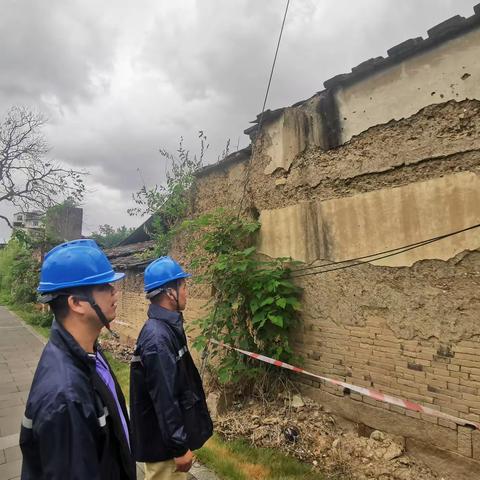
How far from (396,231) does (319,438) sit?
8.21ft

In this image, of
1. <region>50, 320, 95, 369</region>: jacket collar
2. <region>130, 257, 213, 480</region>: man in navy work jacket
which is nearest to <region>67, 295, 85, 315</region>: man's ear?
<region>50, 320, 95, 369</region>: jacket collar

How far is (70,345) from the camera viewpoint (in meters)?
1.49

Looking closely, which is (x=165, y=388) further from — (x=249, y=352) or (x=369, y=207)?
(x=369, y=207)

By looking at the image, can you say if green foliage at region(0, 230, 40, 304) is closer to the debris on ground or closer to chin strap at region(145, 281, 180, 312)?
the debris on ground

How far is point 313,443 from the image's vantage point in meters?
3.97

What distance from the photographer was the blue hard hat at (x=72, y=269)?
64.5 inches

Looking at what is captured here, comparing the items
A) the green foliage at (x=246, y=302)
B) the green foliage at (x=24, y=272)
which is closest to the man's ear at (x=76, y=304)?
the green foliage at (x=246, y=302)

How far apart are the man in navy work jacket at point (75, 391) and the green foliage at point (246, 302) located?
2.95 meters

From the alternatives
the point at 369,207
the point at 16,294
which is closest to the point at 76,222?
the point at 16,294

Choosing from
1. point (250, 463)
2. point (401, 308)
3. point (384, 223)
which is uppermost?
point (384, 223)

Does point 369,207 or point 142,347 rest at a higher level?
point 369,207

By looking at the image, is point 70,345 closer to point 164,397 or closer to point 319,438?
point 164,397

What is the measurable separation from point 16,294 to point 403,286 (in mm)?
23309

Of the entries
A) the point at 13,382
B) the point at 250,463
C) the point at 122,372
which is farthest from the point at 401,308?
the point at 13,382
